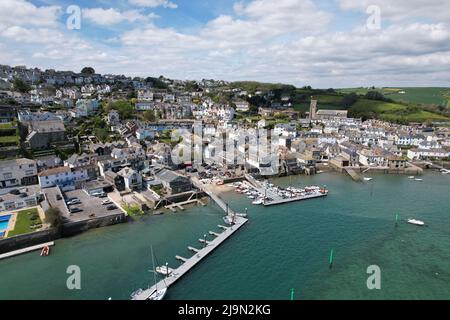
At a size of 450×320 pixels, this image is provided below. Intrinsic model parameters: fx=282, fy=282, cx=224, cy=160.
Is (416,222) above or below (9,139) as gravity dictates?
below

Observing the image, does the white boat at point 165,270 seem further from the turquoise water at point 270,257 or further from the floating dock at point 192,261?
the turquoise water at point 270,257

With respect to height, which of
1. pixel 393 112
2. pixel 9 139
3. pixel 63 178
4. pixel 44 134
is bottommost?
pixel 63 178

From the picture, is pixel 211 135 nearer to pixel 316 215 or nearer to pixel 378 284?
pixel 316 215

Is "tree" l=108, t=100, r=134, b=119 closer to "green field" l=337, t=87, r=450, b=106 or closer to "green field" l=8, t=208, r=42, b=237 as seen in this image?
"green field" l=8, t=208, r=42, b=237

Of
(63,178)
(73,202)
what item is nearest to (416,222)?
(73,202)

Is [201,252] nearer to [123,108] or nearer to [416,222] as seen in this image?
[416,222]

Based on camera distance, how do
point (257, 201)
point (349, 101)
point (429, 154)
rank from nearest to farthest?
point (257, 201) → point (429, 154) → point (349, 101)

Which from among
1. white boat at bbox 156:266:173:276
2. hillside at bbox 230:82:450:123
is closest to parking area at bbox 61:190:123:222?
white boat at bbox 156:266:173:276

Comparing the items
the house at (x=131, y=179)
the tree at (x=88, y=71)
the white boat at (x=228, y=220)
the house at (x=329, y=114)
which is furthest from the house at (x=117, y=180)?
the tree at (x=88, y=71)
